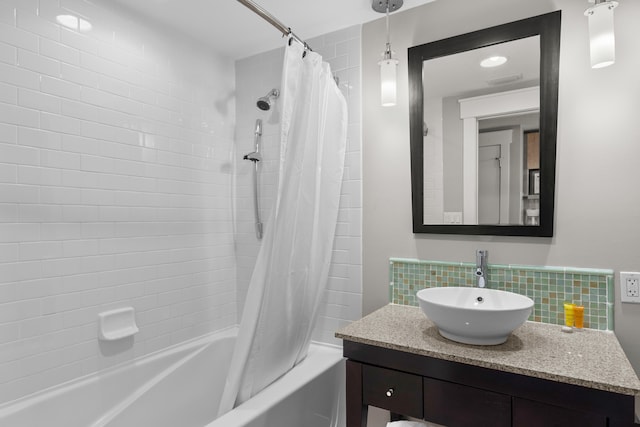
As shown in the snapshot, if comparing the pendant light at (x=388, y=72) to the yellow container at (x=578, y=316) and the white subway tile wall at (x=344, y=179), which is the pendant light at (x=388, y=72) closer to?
the white subway tile wall at (x=344, y=179)

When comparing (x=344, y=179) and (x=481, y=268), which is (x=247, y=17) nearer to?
(x=344, y=179)

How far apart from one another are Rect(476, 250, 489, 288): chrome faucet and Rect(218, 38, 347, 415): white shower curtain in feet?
2.40

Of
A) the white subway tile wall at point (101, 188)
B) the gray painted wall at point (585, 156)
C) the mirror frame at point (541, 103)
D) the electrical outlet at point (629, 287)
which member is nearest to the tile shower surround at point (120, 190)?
the white subway tile wall at point (101, 188)

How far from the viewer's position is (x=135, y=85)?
1997 mm

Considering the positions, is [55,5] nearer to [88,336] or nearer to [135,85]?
[135,85]

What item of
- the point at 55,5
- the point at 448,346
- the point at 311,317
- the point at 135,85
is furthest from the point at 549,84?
the point at 55,5

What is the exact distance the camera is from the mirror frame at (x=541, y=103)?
5.37 feet

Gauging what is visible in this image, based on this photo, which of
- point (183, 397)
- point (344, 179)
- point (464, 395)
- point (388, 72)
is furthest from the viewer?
point (344, 179)

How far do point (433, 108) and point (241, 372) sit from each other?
1503 millimetres

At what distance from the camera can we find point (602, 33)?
141 centimetres

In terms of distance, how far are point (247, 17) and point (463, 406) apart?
2.09 m

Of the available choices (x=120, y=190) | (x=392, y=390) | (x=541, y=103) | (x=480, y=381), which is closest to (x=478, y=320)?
(x=480, y=381)

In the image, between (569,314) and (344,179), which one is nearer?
(569,314)

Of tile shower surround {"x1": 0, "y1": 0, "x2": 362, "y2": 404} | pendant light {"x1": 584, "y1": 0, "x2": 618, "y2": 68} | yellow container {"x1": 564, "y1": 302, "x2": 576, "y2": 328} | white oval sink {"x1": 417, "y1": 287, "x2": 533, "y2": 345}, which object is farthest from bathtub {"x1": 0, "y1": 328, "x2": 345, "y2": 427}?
pendant light {"x1": 584, "y1": 0, "x2": 618, "y2": 68}
